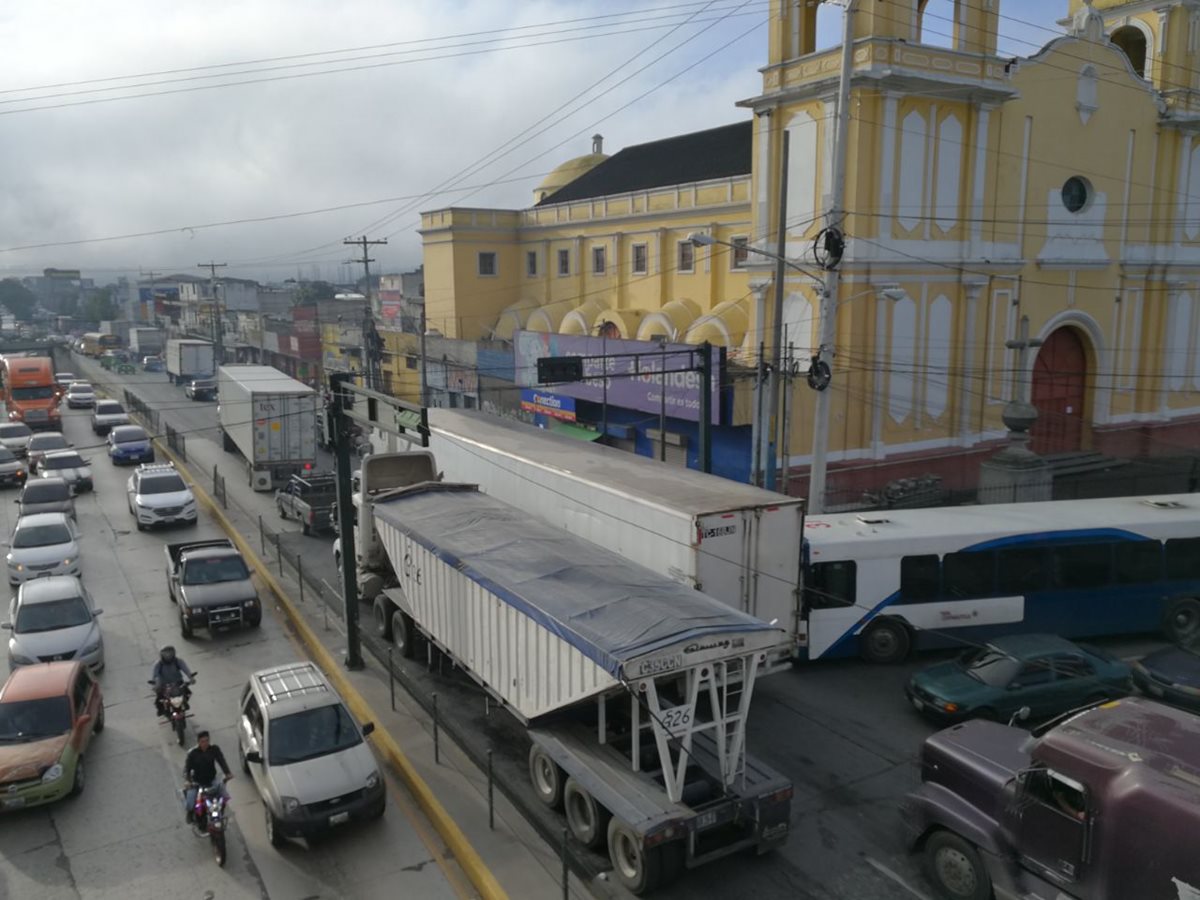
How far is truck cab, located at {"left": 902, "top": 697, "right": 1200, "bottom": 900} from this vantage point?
7.86 meters

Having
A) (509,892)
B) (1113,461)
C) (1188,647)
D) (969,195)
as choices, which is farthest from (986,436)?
(509,892)

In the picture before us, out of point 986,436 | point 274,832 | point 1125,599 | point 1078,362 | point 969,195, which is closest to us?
point 274,832

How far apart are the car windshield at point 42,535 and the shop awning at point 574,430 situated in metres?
17.2

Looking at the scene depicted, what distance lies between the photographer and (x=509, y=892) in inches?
400

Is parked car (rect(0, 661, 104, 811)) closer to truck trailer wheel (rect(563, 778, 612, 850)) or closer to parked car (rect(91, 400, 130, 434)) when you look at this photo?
truck trailer wheel (rect(563, 778, 612, 850))

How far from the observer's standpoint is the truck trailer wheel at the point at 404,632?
17094mm

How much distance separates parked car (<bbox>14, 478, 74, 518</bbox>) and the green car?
24.1 metres

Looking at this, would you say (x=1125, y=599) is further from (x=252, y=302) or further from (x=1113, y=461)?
(x=252, y=302)

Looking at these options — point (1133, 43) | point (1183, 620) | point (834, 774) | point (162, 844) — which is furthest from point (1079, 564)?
point (1133, 43)

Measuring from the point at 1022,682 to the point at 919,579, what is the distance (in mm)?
3324

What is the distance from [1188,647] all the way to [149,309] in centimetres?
17477

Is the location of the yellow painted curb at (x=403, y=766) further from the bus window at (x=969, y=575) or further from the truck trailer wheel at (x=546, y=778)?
the bus window at (x=969, y=575)

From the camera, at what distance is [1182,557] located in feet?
59.2

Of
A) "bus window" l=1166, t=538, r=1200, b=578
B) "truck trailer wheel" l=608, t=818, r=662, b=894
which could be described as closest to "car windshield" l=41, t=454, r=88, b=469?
"truck trailer wheel" l=608, t=818, r=662, b=894
